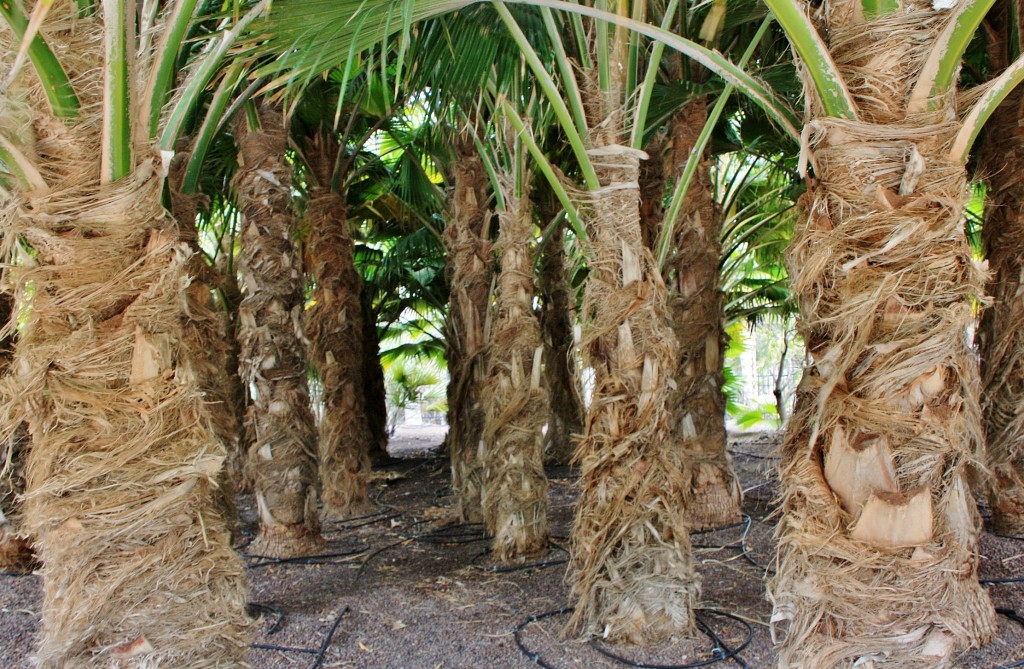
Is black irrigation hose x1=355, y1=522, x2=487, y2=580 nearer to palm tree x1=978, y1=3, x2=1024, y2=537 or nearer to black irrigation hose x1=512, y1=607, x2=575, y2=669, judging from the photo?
black irrigation hose x1=512, y1=607, x2=575, y2=669

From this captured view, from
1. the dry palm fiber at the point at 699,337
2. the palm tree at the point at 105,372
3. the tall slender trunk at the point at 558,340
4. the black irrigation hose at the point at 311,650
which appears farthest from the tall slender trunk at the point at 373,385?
the palm tree at the point at 105,372

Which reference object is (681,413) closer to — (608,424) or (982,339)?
(982,339)

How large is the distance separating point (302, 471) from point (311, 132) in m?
2.54

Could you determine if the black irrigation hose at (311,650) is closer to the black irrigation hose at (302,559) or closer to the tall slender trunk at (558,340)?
the black irrigation hose at (302,559)

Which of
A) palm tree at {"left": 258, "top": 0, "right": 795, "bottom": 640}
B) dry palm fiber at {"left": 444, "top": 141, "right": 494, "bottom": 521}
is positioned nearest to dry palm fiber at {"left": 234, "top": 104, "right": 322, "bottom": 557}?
dry palm fiber at {"left": 444, "top": 141, "right": 494, "bottom": 521}

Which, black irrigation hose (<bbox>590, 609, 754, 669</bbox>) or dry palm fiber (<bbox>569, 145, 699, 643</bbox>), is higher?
dry palm fiber (<bbox>569, 145, 699, 643</bbox>)

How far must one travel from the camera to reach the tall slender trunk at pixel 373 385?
29.8 feet

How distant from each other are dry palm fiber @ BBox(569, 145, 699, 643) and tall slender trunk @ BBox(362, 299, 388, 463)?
20.4ft

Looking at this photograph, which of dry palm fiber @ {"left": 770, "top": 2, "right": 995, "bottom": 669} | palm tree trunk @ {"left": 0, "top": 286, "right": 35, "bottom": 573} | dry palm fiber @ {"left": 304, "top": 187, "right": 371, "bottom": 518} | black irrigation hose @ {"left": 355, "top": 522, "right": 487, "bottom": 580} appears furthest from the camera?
dry palm fiber @ {"left": 304, "top": 187, "right": 371, "bottom": 518}

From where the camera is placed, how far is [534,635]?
3016 mm

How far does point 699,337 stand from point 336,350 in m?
2.75

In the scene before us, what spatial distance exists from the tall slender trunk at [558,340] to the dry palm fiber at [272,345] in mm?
3406

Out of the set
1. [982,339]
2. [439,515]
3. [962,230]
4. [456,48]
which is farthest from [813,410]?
[439,515]

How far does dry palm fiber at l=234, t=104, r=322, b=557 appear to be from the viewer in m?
4.24
